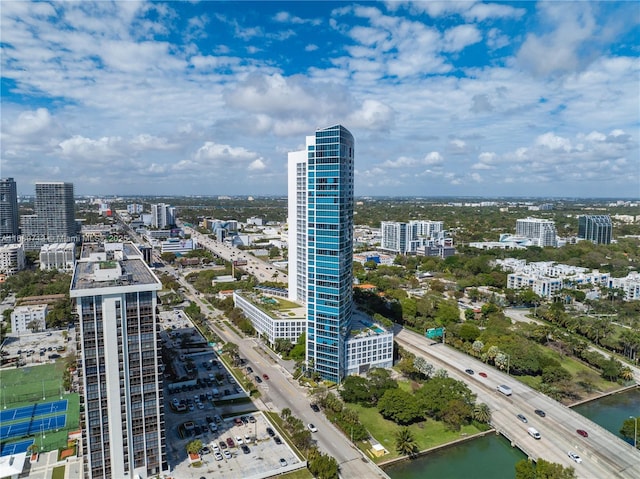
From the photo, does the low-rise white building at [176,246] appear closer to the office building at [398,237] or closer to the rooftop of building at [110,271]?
the office building at [398,237]

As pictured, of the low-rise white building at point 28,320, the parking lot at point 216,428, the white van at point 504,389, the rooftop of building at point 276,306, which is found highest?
the rooftop of building at point 276,306

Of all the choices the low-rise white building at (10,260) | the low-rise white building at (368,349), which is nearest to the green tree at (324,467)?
the low-rise white building at (368,349)

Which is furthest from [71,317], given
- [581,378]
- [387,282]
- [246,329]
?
[581,378]

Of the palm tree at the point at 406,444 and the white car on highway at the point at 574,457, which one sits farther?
the palm tree at the point at 406,444

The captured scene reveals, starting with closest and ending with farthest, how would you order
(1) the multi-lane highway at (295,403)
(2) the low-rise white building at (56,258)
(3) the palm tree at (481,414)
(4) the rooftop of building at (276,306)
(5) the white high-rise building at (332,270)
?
(1) the multi-lane highway at (295,403) < (3) the palm tree at (481,414) < (5) the white high-rise building at (332,270) < (4) the rooftop of building at (276,306) < (2) the low-rise white building at (56,258)

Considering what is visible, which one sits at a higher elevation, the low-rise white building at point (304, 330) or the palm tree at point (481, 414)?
the low-rise white building at point (304, 330)

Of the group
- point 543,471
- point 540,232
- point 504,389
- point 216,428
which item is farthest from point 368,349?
point 540,232

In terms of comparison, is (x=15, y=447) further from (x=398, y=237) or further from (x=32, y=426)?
(x=398, y=237)
